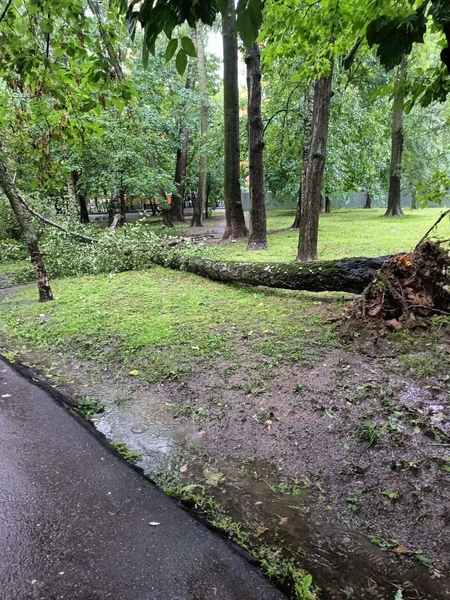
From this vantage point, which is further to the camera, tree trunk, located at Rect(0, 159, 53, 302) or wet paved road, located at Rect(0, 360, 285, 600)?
tree trunk, located at Rect(0, 159, 53, 302)

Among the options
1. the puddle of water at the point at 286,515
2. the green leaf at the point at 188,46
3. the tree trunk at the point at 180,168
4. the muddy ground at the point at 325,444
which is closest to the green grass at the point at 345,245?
the muddy ground at the point at 325,444

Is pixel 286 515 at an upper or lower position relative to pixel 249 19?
lower

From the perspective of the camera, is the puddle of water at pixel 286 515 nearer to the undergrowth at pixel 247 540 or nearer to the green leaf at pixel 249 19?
the undergrowth at pixel 247 540

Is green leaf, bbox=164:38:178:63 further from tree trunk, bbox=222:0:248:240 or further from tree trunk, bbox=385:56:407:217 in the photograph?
tree trunk, bbox=385:56:407:217

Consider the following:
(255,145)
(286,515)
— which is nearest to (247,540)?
(286,515)

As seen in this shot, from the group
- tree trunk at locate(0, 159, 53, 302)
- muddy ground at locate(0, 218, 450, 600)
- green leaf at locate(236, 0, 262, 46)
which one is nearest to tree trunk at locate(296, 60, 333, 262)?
muddy ground at locate(0, 218, 450, 600)

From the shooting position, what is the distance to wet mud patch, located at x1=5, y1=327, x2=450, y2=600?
196 centimetres

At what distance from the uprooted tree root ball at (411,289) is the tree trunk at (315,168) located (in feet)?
11.9

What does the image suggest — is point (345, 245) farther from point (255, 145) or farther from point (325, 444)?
point (325, 444)

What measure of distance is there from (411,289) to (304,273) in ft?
5.56

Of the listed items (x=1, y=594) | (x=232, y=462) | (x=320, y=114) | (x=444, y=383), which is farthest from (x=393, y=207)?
(x=1, y=594)

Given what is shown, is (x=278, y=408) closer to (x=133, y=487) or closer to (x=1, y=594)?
(x=133, y=487)

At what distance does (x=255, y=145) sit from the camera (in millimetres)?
9820

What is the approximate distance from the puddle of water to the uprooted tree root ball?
94.5 inches
